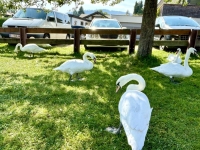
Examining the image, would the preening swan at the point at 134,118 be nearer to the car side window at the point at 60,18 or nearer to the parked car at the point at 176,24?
the parked car at the point at 176,24

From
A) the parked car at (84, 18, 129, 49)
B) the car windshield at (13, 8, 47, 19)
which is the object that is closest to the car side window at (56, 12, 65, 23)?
the car windshield at (13, 8, 47, 19)

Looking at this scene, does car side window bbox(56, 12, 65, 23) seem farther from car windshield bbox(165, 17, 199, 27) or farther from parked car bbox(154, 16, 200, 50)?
car windshield bbox(165, 17, 199, 27)

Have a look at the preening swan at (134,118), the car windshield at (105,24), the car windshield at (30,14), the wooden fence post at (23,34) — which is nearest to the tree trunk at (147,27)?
the car windshield at (105,24)

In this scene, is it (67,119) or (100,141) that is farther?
(67,119)

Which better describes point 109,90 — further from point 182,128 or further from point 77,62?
point 182,128

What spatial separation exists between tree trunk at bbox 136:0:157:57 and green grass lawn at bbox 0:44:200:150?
1109 mm

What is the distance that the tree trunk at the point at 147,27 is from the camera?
7.51 metres

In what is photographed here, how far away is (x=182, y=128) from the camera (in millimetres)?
3688

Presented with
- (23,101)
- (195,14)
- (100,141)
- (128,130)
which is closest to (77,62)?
(23,101)

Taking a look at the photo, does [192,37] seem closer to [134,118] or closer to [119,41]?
[119,41]

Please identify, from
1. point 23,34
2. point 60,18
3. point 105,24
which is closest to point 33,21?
point 23,34

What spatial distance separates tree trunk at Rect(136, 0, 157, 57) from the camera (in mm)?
7512

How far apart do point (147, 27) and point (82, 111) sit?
4847 mm

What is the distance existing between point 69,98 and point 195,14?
108 ft
